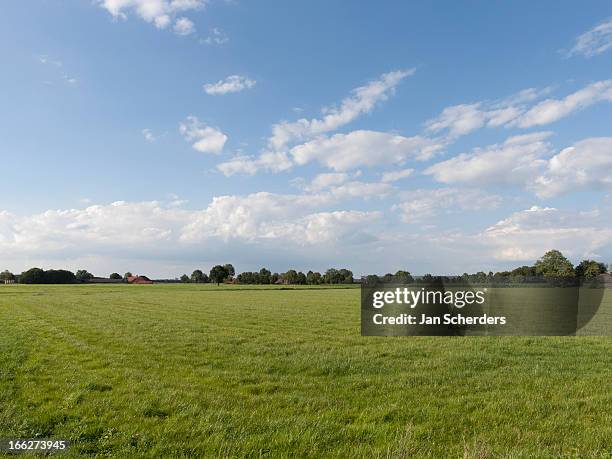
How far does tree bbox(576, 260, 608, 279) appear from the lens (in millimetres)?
155125

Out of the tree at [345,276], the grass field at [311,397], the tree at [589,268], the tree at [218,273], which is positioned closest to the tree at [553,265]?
the tree at [589,268]

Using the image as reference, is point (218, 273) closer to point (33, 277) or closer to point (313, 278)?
point (313, 278)

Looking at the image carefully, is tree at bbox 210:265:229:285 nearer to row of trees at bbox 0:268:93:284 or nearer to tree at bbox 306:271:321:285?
tree at bbox 306:271:321:285

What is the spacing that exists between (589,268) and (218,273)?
146 m

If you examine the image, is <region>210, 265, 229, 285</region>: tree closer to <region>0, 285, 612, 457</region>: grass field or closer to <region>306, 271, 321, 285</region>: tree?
<region>306, 271, 321, 285</region>: tree

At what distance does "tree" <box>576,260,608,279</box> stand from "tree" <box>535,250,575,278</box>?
9.43 ft

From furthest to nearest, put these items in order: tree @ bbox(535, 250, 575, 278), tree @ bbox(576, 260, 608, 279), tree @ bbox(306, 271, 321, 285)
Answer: tree @ bbox(306, 271, 321, 285) → tree @ bbox(535, 250, 575, 278) → tree @ bbox(576, 260, 608, 279)

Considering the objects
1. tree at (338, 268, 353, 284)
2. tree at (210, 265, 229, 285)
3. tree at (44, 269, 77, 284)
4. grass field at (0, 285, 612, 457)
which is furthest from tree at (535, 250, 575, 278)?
tree at (44, 269, 77, 284)

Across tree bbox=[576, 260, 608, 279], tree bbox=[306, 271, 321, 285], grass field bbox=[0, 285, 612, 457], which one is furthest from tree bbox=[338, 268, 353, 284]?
grass field bbox=[0, 285, 612, 457]

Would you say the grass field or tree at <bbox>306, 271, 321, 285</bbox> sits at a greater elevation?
the grass field

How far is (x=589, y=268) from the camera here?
529 ft

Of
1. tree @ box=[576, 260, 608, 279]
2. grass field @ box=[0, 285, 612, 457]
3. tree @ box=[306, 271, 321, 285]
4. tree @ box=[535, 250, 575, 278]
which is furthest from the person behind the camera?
tree @ box=[306, 271, 321, 285]

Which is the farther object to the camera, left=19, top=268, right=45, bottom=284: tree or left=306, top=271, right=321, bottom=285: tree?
left=306, top=271, right=321, bottom=285: tree

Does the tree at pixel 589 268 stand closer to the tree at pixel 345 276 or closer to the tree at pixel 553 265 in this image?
the tree at pixel 553 265
